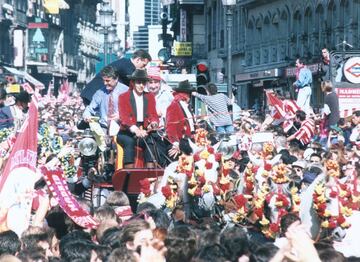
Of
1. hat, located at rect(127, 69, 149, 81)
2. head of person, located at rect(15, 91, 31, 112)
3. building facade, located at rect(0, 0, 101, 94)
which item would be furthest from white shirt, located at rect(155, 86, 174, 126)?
building facade, located at rect(0, 0, 101, 94)

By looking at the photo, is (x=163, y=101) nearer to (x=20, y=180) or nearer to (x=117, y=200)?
(x=117, y=200)

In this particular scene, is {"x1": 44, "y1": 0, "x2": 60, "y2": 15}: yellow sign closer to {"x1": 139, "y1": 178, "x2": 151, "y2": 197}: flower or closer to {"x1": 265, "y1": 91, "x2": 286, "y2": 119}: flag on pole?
{"x1": 265, "y1": 91, "x2": 286, "y2": 119}: flag on pole

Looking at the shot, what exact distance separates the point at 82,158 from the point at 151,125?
2.35 m

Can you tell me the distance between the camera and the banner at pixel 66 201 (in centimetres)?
1409

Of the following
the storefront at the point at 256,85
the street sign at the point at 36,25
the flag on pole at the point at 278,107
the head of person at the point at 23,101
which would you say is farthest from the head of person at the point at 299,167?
the street sign at the point at 36,25

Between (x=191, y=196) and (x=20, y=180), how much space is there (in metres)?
2.44

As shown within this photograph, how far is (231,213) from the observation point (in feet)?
51.2

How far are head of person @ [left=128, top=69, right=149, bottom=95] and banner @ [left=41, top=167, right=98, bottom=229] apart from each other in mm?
3324

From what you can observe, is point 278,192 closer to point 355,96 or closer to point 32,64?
point 355,96

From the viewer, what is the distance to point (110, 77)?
19500mm

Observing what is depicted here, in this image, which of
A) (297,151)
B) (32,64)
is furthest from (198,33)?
(297,151)

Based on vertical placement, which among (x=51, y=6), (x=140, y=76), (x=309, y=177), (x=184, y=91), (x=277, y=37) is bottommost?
(x=309, y=177)

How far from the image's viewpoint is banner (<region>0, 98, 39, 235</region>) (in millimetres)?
13758

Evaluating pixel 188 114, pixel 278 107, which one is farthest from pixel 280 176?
pixel 278 107
